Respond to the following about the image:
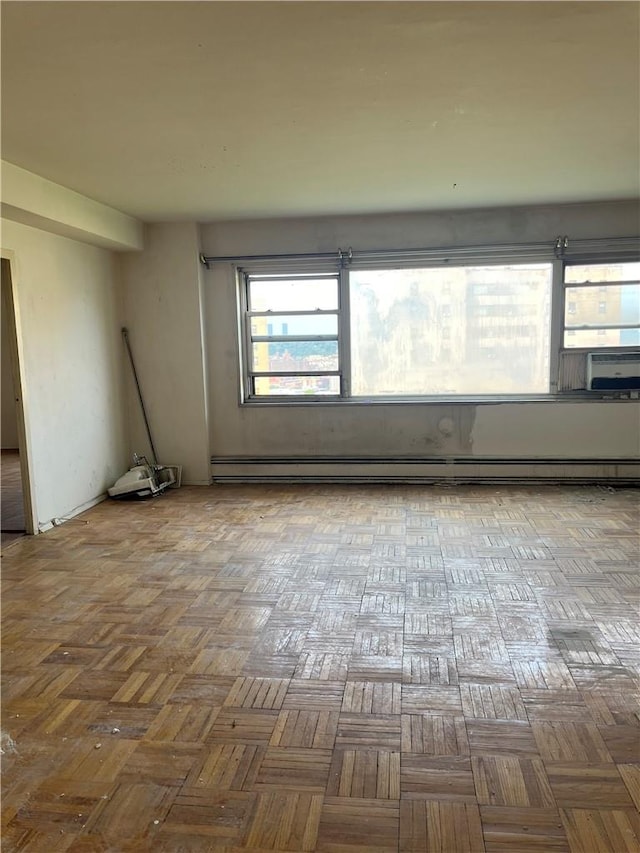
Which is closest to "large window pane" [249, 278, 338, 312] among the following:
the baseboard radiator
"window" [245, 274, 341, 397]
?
"window" [245, 274, 341, 397]

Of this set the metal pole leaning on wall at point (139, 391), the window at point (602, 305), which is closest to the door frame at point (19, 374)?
the metal pole leaning on wall at point (139, 391)

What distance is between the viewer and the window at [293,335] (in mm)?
5715

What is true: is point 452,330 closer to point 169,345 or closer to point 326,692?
point 169,345

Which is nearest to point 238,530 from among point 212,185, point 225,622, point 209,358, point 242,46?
point 225,622

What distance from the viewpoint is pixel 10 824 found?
66.1 inches

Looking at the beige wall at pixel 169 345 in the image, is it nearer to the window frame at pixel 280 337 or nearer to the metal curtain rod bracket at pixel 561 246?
the window frame at pixel 280 337

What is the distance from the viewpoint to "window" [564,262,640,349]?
5320 mm

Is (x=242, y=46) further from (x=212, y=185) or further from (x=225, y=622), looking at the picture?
(x=225, y=622)

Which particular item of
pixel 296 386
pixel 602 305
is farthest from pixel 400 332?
pixel 602 305

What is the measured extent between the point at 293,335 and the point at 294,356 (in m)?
0.20

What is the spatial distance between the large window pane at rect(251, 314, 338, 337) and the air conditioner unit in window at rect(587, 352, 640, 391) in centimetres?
238

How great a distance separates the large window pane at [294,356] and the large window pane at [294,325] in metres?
0.10

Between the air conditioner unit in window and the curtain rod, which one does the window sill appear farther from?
the curtain rod

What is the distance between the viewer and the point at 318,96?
109 inches
